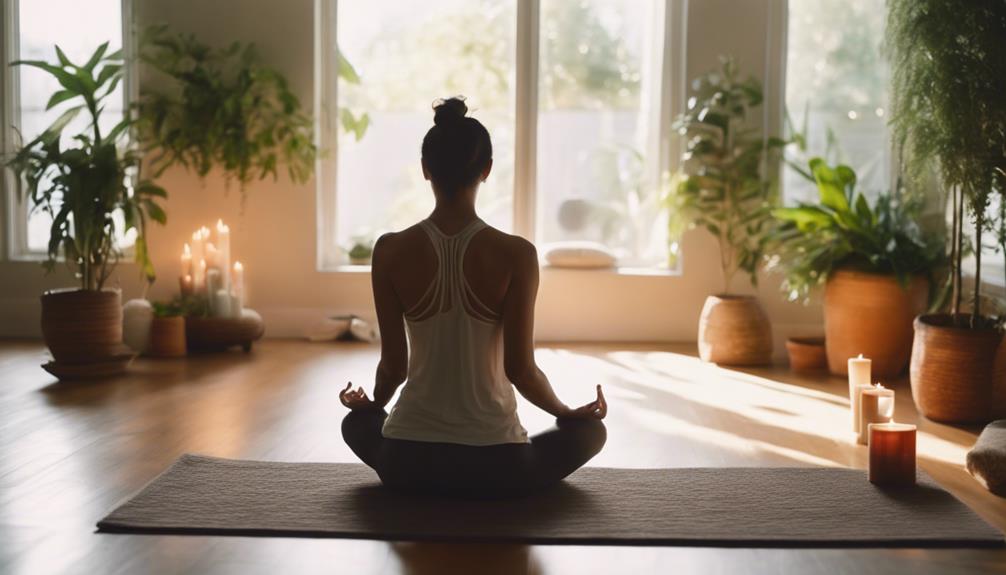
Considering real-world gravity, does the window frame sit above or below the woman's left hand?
above

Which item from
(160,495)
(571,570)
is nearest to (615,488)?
(571,570)

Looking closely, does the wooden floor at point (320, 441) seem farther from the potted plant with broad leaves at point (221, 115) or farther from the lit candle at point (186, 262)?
the potted plant with broad leaves at point (221, 115)

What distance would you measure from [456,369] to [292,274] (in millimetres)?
3340

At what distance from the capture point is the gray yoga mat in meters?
2.44

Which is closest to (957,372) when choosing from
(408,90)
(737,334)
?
(737,334)

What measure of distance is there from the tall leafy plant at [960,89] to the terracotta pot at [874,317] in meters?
0.92

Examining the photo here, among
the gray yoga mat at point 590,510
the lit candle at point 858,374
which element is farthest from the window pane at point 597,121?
the gray yoga mat at point 590,510

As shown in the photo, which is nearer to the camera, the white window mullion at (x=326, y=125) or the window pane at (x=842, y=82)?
the window pane at (x=842, y=82)

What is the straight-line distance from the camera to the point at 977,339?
3725 mm

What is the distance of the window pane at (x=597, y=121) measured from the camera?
19.2 feet

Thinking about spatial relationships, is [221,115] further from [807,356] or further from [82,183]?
[807,356]

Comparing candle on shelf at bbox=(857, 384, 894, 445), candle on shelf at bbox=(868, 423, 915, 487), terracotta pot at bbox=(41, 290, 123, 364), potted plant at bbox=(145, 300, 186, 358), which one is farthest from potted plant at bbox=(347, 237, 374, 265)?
candle on shelf at bbox=(868, 423, 915, 487)

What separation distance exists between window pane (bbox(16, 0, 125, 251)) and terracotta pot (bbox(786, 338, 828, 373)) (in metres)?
3.54

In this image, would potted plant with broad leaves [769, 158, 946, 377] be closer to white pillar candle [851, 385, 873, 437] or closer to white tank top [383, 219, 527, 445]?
white pillar candle [851, 385, 873, 437]
